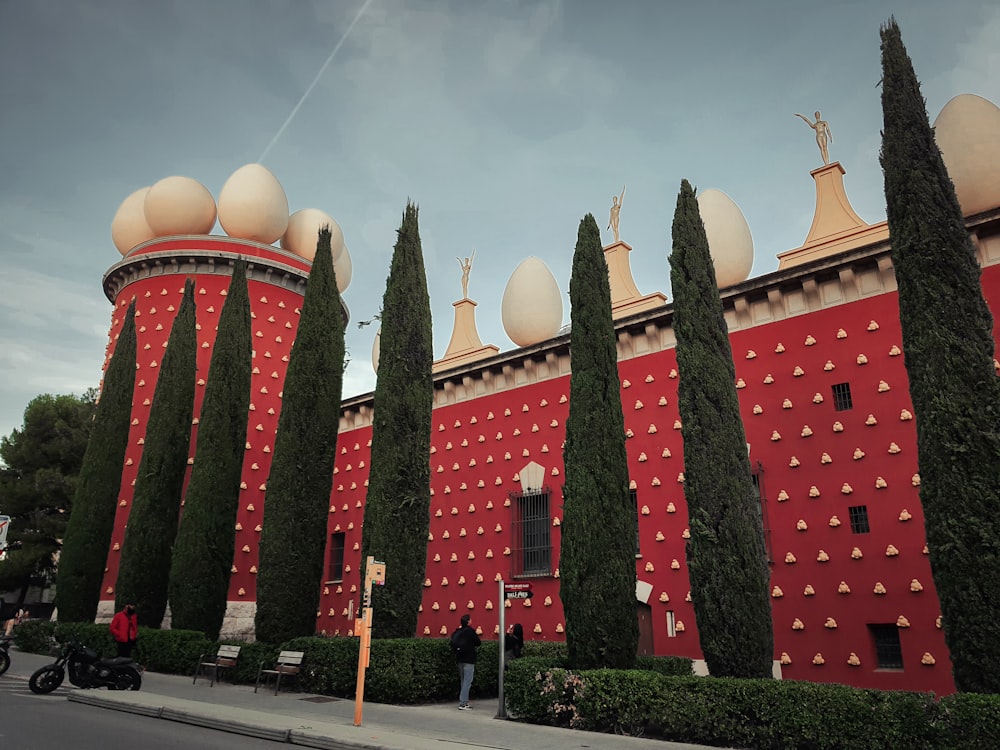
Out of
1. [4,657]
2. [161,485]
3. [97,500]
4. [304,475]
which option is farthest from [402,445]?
[97,500]

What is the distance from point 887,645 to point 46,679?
1422 centimetres

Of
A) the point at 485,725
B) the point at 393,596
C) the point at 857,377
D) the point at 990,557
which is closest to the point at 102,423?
the point at 393,596

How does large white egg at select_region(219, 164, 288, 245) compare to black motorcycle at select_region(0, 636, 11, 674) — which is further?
large white egg at select_region(219, 164, 288, 245)

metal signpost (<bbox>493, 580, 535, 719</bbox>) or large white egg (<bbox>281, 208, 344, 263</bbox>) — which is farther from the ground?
large white egg (<bbox>281, 208, 344, 263</bbox>)

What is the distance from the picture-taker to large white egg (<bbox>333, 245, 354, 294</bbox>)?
87.5ft

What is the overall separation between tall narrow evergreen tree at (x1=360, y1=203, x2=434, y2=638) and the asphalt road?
4548 mm

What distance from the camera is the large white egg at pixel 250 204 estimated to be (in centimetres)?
2427

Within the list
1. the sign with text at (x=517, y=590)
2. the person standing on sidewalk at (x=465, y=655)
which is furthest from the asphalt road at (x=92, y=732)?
the person standing on sidewalk at (x=465, y=655)

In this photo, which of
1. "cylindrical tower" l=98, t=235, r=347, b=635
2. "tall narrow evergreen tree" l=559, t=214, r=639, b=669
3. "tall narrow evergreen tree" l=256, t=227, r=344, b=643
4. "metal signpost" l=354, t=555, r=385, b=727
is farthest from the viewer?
"cylindrical tower" l=98, t=235, r=347, b=635

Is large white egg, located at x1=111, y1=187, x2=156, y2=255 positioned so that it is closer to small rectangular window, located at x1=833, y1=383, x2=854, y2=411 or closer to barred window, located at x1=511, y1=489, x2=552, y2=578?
barred window, located at x1=511, y1=489, x2=552, y2=578

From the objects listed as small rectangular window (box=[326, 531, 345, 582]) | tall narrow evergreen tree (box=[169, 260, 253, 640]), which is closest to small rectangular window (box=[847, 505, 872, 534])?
tall narrow evergreen tree (box=[169, 260, 253, 640])

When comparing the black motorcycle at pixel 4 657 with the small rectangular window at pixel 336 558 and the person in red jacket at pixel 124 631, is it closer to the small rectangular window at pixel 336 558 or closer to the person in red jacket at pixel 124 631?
the person in red jacket at pixel 124 631

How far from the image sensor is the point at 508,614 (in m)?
17.7

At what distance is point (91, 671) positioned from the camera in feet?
40.6
